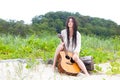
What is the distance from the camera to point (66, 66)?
9852 mm

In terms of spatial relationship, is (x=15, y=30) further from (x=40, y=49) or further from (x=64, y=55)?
(x=64, y=55)

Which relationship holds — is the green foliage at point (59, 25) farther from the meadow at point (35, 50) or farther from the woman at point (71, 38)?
the woman at point (71, 38)

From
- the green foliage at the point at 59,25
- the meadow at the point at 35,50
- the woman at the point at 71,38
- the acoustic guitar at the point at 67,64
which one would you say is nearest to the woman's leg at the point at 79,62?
the acoustic guitar at the point at 67,64

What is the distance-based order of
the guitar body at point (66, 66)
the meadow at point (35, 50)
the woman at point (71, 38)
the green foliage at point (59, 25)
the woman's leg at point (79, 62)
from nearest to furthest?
the guitar body at point (66, 66)
the woman's leg at point (79, 62)
the woman at point (71, 38)
the meadow at point (35, 50)
the green foliage at point (59, 25)

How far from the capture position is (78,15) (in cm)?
2916

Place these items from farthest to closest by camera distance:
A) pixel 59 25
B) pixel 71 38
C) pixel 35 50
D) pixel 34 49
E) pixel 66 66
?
pixel 59 25 → pixel 34 49 → pixel 35 50 → pixel 71 38 → pixel 66 66

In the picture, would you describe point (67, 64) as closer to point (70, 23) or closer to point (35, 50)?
point (70, 23)

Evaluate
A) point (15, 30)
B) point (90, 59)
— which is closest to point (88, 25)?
point (15, 30)

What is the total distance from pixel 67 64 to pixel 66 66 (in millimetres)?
83

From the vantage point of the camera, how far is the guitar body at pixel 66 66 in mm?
9711

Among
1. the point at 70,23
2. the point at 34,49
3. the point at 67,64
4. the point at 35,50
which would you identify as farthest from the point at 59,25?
the point at 67,64

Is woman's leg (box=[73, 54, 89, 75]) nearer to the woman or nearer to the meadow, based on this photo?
the woman

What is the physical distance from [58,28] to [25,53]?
42.5 ft

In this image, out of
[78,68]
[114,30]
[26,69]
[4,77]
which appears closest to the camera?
[4,77]
